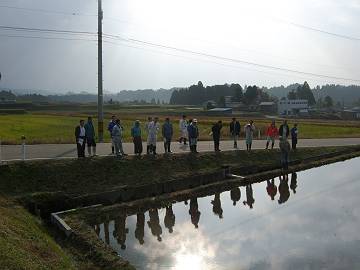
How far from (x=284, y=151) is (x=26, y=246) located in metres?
14.6

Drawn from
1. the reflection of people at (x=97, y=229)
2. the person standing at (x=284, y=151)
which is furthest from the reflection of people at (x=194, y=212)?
the person standing at (x=284, y=151)

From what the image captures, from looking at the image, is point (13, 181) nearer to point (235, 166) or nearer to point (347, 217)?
point (235, 166)

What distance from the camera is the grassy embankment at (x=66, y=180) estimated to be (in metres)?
9.72

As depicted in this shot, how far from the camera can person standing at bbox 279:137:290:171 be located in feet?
70.2

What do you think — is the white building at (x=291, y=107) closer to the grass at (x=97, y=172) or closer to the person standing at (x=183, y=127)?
the person standing at (x=183, y=127)

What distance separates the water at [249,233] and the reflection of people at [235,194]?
4 centimetres

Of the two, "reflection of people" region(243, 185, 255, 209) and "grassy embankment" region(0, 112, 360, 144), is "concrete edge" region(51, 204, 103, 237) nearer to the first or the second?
"reflection of people" region(243, 185, 255, 209)

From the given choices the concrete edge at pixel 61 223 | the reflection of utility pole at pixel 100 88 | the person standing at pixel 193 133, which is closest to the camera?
the concrete edge at pixel 61 223

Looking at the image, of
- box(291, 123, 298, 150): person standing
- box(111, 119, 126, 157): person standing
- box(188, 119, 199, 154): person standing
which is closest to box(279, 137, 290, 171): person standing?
box(291, 123, 298, 150): person standing

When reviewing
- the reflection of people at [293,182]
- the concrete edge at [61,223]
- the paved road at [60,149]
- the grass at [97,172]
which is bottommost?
the reflection of people at [293,182]

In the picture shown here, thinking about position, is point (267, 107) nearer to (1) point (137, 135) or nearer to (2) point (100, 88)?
(2) point (100, 88)

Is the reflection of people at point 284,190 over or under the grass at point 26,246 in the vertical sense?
under

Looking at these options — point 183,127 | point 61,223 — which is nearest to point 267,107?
point 183,127

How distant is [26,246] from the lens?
999 centimetres
